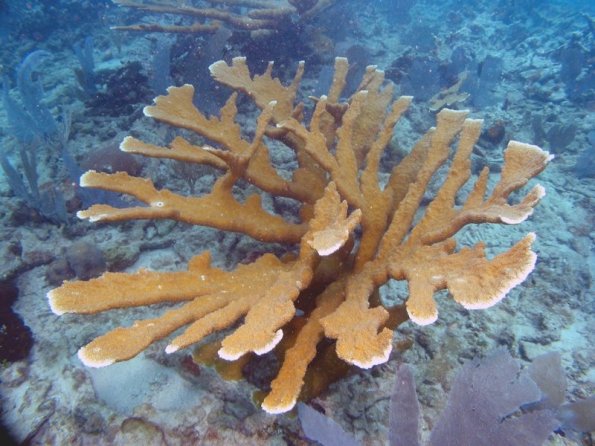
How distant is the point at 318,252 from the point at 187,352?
1389 millimetres

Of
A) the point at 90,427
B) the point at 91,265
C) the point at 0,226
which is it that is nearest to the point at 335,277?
the point at 90,427

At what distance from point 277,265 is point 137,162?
3067mm

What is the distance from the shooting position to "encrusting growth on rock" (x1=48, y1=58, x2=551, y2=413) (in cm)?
183

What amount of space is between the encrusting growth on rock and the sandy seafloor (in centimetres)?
56

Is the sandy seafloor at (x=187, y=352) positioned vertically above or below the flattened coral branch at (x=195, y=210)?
below

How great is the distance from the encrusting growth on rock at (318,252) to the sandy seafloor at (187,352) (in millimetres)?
564

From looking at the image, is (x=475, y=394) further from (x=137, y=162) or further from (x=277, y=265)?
(x=137, y=162)

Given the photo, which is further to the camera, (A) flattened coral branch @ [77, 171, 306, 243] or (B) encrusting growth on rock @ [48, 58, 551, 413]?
(A) flattened coral branch @ [77, 171, 306, 243]

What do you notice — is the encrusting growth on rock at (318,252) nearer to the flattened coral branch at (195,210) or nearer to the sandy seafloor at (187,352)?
the flattened coral branch at (195,210)

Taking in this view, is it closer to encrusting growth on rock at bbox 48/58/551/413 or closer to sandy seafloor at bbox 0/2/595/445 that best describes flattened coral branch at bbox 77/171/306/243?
encrusting growth on rock at bbox 48/58/551/413

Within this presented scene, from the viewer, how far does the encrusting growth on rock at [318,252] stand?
183 cm

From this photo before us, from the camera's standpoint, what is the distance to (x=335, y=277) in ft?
8.57

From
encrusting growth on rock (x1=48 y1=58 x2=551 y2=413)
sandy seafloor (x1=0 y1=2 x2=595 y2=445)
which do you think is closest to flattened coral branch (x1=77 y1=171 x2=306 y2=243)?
encrusting growth on rock (x1=48 y1=58 x2=551 y2=413)

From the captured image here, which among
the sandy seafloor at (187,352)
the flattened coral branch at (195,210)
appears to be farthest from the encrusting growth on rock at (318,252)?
the sandy seafloor at (187,352)
